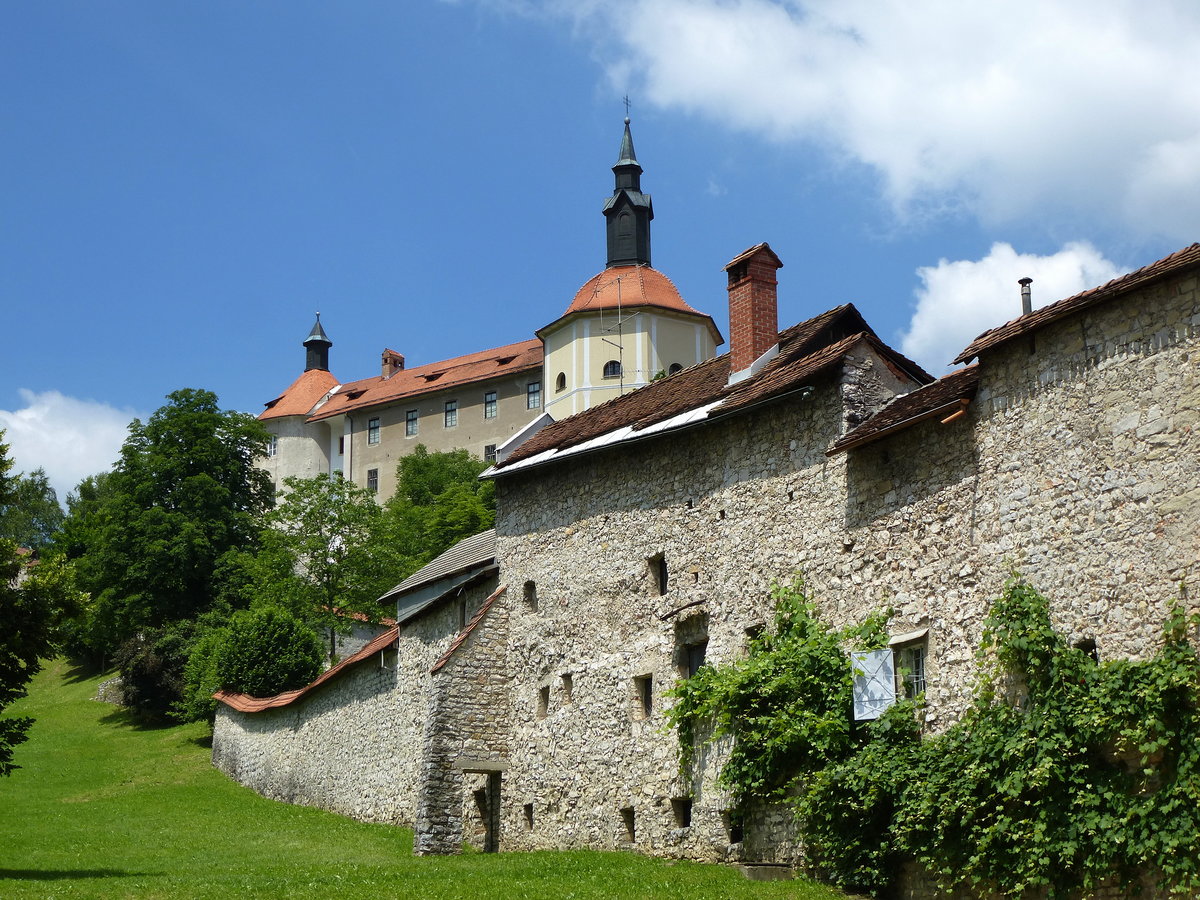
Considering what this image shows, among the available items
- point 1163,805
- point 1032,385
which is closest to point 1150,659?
point 1163,805

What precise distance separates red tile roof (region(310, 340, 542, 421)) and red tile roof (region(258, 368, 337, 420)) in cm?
176

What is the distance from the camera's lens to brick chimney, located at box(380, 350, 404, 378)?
281 feet

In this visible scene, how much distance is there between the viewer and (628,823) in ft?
73.2

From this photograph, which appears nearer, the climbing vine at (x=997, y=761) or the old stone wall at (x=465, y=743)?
the climbing vine at (x=997, y=761)

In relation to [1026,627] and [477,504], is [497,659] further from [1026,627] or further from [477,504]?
[477,504]

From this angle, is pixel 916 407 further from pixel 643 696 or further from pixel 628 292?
pixel 628 292

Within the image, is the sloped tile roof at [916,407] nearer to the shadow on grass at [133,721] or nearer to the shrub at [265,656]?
the shrub at [265,656]

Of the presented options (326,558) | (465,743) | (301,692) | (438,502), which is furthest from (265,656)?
(438,502)

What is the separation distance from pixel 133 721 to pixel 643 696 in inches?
1248

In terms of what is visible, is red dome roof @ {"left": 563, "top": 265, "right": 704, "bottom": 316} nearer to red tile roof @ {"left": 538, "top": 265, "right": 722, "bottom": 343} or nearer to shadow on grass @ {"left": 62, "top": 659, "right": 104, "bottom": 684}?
red tile roof @ {"left": 538, "top": 265, "right": 722, "bottom": 343}

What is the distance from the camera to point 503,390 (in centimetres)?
7362

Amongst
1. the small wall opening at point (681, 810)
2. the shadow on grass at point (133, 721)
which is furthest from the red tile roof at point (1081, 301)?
the shadow on grass at point (133, 721)

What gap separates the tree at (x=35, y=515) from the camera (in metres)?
83.5

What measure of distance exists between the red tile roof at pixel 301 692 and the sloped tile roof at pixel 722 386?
5595 mm
